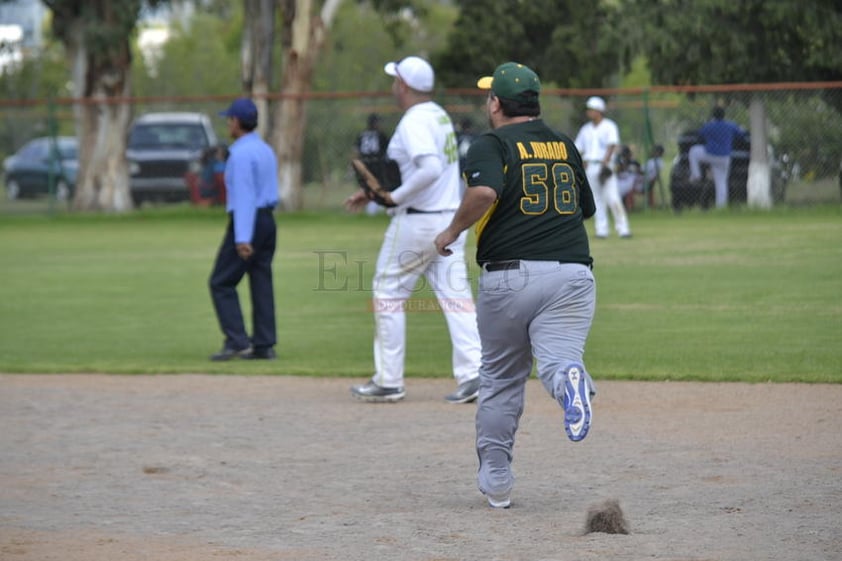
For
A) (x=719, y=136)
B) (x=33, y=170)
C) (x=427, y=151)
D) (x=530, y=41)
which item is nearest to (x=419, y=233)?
(x=427, y=151)

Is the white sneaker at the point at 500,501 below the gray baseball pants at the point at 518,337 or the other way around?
below

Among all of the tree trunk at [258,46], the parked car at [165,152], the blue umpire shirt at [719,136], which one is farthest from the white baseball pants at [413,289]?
the parked car at [165,152]

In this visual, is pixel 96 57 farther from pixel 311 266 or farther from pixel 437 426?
pixel 437 426

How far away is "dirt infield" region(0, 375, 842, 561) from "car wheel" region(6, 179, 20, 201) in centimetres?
2629

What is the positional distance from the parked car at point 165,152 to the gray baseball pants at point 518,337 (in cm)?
2612

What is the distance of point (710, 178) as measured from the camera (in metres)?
26.7

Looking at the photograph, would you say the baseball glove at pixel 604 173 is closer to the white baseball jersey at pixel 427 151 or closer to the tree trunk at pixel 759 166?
the tree trunk at pixel 759 166

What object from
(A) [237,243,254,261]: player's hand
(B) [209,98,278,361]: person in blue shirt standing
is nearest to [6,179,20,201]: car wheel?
(B) [209,98,278,361]: person in blue shirt standing

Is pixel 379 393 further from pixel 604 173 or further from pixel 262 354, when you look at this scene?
pixel 604 173

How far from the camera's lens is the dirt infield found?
5.94 m

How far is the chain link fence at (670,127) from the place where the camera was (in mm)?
25953

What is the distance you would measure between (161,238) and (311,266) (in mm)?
6899

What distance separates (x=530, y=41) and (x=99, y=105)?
40.1ft

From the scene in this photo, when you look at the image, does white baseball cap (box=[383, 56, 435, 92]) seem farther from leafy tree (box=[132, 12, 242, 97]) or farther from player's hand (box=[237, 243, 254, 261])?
leafy tree (box=[132, 12, 242, 97])
